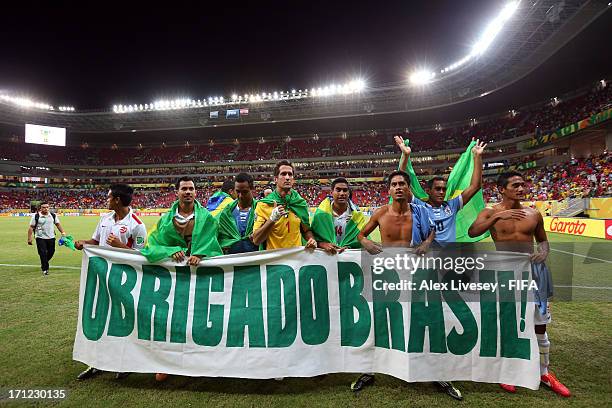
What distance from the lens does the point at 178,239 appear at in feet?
12.1

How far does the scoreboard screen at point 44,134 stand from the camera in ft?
→ 155

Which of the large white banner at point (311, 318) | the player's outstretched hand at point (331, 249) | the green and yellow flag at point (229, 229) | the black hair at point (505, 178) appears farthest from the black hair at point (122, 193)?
the black hair at point (505, 178)

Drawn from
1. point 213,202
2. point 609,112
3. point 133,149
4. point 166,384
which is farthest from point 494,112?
point 133,149

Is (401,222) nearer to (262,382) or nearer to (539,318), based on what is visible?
(539,318)

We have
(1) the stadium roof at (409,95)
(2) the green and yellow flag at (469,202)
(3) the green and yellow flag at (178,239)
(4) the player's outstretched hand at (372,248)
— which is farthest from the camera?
(1) the stadium roof at (409,95)

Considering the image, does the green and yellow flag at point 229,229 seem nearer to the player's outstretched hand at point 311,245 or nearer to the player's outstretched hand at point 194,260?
the player's outstretched hand at point 194,260

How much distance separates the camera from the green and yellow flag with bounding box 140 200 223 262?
347 centimetres

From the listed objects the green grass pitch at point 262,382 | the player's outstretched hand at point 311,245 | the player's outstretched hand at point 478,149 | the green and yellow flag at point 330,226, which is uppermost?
the player's outstretched hand at point 478,149

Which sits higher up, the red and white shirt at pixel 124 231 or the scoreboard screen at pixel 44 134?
the scoreboard screen at pixel 44 134

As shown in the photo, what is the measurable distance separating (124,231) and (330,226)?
2617mm

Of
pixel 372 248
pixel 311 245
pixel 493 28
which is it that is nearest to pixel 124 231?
pixel 311 245

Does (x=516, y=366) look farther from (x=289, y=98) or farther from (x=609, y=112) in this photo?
(x=289, y=98)

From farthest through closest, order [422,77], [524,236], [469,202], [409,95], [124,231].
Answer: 1. [409,95]
2. [422,77]
3. [469,202]
4. [124,231]
5. [524,236]

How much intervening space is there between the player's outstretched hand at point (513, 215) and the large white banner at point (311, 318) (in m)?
0.53
